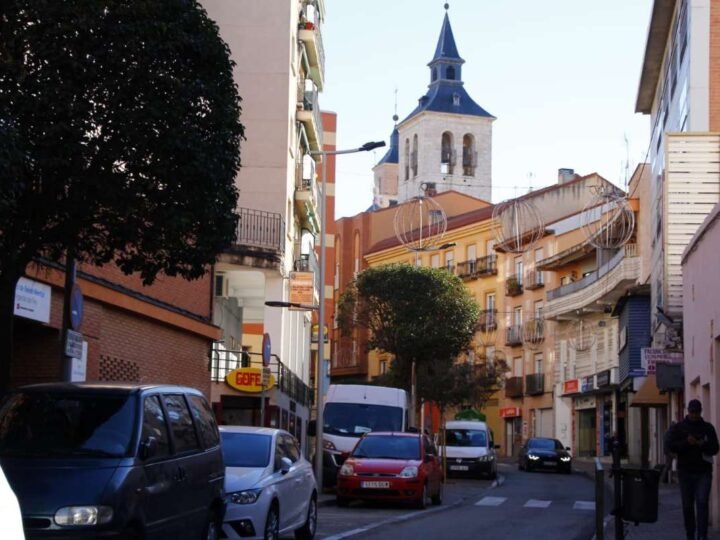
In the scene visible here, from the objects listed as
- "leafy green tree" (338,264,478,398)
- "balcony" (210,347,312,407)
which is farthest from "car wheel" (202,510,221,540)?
"leafy green tree" (338,264,478,398)

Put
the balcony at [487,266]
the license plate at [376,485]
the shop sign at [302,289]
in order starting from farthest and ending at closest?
1. the balcony at [487,266]
2. the shop sign at [302,289]
3. the license plate at [376,485]

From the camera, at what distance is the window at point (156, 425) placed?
11.8 metres

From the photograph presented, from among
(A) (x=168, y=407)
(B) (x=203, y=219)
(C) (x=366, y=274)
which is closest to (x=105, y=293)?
(B) (x=203, y=219)

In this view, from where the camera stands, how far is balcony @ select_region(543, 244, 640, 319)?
56.6 meters

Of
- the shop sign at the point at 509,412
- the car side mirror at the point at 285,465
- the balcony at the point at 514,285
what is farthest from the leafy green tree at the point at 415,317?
the car side mirror at the point at 285,465

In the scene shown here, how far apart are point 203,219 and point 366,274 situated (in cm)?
5712

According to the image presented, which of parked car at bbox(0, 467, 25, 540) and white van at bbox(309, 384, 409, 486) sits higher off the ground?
white van at bbox(309, 384, 409, 486)

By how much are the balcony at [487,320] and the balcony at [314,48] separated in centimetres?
3296

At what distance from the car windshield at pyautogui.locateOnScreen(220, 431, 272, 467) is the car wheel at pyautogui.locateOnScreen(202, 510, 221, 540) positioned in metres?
2.30

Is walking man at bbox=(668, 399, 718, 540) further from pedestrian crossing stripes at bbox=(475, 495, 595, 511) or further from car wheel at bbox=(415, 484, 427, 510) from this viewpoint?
pedestrian crossing stripes at bbox=(475, 495, 595, 511)

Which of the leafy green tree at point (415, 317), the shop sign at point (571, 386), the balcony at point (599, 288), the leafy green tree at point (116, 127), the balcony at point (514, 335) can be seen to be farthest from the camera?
the balcony at point (514, 335)

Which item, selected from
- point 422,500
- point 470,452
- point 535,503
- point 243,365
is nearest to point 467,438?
point 470,452

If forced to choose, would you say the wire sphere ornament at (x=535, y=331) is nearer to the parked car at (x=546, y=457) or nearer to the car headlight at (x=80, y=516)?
the parked car at (x=546, y=457)

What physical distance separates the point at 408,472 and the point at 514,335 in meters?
58.4
